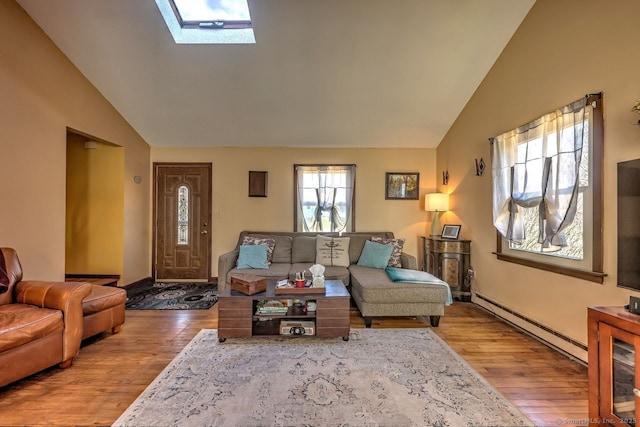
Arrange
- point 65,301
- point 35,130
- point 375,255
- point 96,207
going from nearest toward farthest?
1. point 65,301
2. point 35,130
3. point 375,255
4. point 96,207

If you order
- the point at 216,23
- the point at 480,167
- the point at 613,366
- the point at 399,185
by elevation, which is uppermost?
the point at 216,23

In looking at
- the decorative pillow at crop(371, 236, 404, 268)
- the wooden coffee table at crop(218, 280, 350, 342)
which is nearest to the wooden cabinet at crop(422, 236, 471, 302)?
the decorative pillow at crop(371, 236, 404, 268)

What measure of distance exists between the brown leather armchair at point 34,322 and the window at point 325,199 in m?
3.01

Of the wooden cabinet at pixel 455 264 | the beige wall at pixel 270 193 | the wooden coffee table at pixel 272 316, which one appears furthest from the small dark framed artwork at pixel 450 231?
the wooden coffee table at pixel 272 316

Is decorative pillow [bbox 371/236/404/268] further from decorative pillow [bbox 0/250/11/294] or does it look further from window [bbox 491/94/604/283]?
decorative pillow [bbox 0/250/11/294]

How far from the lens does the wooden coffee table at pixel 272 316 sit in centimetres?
258

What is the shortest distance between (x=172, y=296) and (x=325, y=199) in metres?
2.68

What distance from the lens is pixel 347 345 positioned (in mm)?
2590

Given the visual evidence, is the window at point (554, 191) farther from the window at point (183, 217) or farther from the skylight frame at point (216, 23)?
the window at point (183, 217)

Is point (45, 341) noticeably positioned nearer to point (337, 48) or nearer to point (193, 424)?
point (193, 424)

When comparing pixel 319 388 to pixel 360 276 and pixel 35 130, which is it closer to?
pixel 360 276

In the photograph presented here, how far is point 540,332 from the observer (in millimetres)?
2715

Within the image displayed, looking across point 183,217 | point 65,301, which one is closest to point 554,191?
point 65,301

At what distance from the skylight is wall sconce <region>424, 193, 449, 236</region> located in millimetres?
3226
